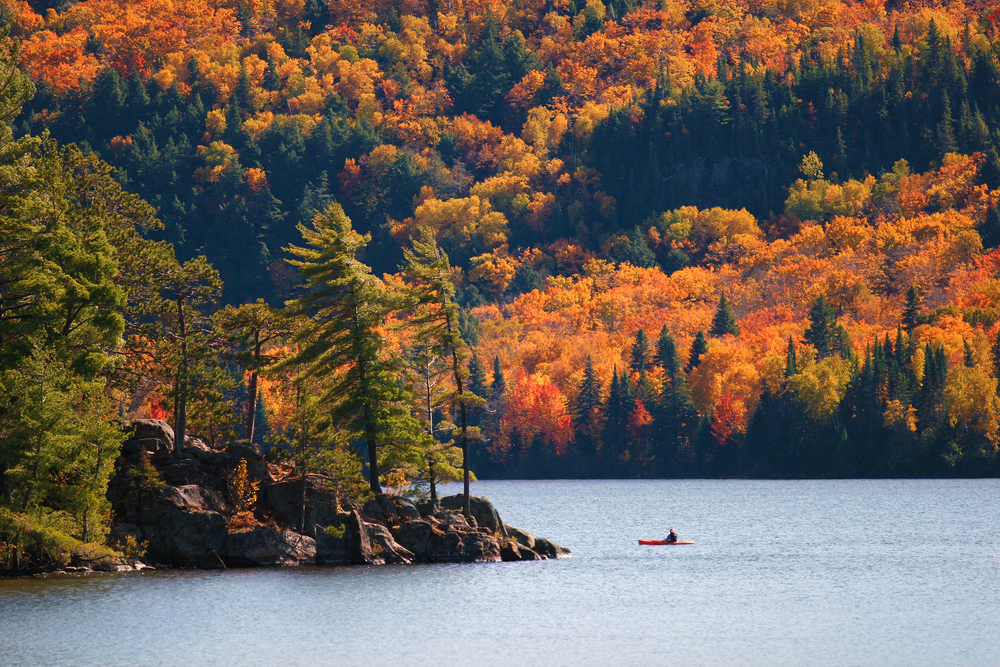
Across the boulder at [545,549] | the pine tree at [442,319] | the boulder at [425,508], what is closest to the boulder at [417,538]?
the boulder at [425,508]

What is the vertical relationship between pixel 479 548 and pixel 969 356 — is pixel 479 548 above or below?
below

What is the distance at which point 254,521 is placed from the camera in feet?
210

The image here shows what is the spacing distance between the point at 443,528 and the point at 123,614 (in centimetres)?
2062

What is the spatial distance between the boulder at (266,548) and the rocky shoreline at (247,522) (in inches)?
1.9

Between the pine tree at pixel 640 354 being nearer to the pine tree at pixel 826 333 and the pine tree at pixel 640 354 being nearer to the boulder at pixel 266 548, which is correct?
the pine tree at pixel 826 333

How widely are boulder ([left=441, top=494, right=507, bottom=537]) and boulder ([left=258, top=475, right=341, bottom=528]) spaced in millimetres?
8224

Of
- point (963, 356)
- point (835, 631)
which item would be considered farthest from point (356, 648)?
point (963, 356)

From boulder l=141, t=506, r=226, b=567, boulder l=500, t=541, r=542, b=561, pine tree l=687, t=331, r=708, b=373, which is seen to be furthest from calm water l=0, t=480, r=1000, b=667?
pine tree l=687, t=331, r=708, b=373

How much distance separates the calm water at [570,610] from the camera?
44.4m

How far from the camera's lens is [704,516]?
10581 cm

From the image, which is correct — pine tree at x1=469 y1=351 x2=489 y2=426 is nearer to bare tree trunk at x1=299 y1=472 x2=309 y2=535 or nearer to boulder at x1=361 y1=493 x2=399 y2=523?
boulder at x1=361 y1=493 x2=399 y2=523

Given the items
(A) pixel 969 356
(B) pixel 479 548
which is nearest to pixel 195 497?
(B) pixel 479 548

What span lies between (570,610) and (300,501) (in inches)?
661

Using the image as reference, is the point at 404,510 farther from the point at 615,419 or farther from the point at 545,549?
the point at 615,419
